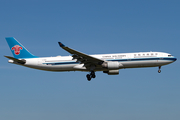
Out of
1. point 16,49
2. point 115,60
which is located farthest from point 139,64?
point 16,49

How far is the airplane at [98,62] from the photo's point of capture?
4075 centimetres

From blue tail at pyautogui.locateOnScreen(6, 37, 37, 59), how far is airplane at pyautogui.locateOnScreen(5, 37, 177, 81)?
85 centimetres

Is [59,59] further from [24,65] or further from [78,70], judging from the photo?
[24,65]

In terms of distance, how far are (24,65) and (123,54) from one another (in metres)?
16.7

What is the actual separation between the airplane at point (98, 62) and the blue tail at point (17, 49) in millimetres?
849

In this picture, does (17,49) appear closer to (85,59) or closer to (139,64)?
(85,59)

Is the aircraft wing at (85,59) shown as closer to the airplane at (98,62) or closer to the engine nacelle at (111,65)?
the airplane at (98,62)

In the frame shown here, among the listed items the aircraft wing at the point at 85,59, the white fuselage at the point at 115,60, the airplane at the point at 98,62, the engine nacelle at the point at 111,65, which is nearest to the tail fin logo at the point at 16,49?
the airplane at the point at 98,62

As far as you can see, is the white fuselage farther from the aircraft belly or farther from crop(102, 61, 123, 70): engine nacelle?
crop(102, 61, 123, 70): engine nacelle

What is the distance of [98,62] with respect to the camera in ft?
134

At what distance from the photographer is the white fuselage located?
4144 cm

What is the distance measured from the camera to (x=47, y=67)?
141ft

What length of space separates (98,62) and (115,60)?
2.86 meters

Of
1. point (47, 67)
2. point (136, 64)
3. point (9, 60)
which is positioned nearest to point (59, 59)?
point (47, 67)
